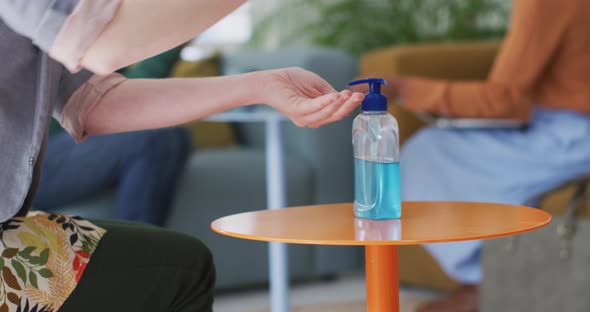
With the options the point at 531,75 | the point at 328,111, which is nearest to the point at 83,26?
the point at 328,111

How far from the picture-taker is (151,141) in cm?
228

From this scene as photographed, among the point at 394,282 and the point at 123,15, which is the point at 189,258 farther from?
the point at 123,15

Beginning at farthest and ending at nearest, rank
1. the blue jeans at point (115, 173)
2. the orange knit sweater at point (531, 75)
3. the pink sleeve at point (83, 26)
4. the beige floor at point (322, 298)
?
1. the beige floor at point (322, 298)
2. the blue jeans at point (115, 173)
3. the orange knit sweater at point (531, 75)
4. the pink sleeve at point (83, 26)

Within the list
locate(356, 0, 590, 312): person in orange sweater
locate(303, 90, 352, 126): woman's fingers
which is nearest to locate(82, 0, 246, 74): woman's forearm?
locate(303, 90, 352, 126): woman's fingers

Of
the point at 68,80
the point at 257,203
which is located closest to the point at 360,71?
the point at 257,203

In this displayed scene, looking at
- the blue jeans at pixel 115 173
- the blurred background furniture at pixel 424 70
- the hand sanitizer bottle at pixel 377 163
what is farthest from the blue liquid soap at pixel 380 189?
the blurred background furniture at pixel 424 70

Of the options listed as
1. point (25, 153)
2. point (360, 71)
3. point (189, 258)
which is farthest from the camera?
point (360, 71)

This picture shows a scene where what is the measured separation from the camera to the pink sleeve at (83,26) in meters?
0.78

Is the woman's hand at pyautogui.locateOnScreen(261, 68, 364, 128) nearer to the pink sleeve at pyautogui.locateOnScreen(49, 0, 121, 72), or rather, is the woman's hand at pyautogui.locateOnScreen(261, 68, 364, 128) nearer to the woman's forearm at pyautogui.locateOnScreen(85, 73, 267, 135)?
the woman's forearm at pyautogui.locateOnScreen(85, 73, 267, 135)

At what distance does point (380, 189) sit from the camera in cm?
98

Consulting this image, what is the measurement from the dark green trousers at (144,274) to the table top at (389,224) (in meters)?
0.08

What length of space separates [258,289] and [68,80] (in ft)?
5.51

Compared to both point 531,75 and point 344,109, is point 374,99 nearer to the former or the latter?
point 344,109

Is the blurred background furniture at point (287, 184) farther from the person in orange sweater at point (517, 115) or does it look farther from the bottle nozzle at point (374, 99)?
the bottle nozzle at point (374, 99)
